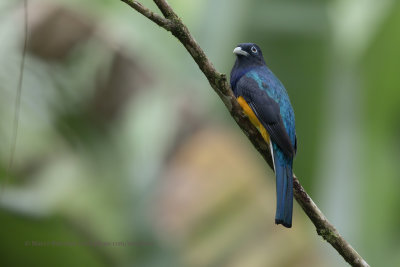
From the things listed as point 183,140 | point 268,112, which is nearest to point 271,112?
point 268,112

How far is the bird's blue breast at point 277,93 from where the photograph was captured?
431 cm

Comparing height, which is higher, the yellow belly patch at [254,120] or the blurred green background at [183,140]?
the yellow belly patch at [254,120]

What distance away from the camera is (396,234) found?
7.52m

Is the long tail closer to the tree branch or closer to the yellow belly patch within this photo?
the tree branch

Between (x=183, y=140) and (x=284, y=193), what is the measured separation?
282cm

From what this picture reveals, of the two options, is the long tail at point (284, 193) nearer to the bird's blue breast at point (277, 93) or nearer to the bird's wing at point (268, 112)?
the bird's wing at point (268, 112)

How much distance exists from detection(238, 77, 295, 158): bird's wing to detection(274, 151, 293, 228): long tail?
0.10 metres

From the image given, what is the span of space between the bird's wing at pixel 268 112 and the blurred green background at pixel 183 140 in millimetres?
1317

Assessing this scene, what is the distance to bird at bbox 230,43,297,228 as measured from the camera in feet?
12.0

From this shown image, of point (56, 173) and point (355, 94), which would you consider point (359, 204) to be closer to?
point (355, 94)

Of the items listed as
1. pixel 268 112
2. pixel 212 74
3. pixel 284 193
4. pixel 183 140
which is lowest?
pixel 183 140

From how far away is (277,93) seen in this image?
4.50 m

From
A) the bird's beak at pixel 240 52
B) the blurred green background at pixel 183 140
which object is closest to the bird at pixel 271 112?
the bird's beak at pixel 240 52

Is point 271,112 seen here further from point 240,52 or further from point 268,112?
point 240,52
